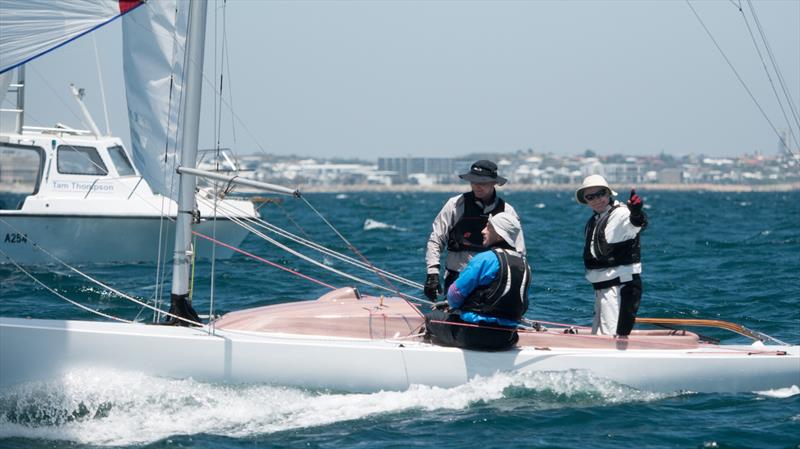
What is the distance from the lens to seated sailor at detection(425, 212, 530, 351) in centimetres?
648

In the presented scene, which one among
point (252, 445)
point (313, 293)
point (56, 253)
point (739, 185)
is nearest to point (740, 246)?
point (313, 293)

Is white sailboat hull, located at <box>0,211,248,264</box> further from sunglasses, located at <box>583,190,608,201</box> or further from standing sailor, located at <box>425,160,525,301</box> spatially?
sunglasses, located at <box>583,190,608,201</box>

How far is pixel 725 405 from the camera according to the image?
21.9ft

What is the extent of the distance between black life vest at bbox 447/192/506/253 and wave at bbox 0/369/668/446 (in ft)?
3.19

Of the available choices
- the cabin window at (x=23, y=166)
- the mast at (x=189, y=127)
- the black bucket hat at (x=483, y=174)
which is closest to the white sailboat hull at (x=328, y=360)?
the mast at (x=189, y=127)

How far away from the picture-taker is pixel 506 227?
6.71 meters

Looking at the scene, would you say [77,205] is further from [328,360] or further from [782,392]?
[782,392]

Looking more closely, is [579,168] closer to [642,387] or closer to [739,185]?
[739,185]

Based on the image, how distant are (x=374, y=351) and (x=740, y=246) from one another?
16329mm

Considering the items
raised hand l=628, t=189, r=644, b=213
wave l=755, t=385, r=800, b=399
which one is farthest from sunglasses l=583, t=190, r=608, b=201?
wave l=755, t=385, r=800, b=399

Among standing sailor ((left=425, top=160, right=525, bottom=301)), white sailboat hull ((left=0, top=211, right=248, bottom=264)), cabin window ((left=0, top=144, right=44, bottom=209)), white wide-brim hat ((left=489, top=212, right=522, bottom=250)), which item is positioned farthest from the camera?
cabin window ((left=0, top=144, right=44, bottom=209))

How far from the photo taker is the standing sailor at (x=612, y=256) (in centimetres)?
691

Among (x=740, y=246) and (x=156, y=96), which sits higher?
(x=156, y=96)

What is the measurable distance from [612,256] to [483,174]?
104 centimetres
